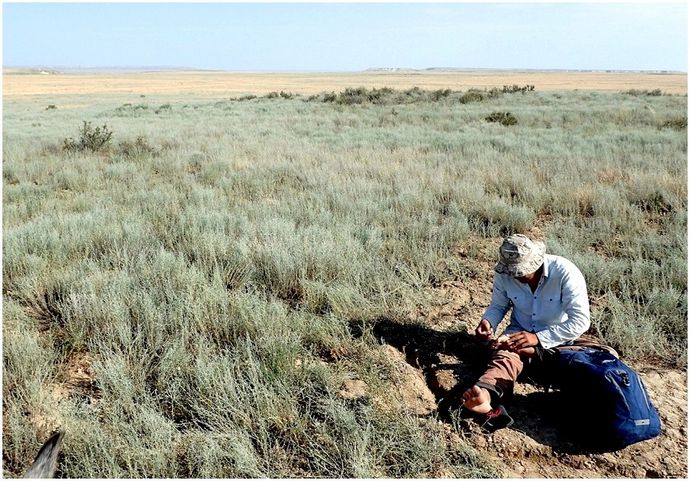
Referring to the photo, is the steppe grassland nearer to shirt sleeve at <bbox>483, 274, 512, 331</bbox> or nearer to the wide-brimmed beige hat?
shirt sleeve at <bbox>483, 274, 512, 331</bbox>

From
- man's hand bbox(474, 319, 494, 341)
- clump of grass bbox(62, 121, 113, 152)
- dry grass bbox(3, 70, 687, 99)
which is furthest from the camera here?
dry grass bbox(3, 70, 687, 99)

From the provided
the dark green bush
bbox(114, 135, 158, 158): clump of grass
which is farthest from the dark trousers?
the dark green bush

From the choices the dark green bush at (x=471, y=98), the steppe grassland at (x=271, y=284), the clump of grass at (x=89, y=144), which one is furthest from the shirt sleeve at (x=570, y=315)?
the dark green bush at (x=471, y=98)

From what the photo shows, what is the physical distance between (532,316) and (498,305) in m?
0.26

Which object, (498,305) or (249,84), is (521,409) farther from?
(249,84)

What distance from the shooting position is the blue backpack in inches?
113

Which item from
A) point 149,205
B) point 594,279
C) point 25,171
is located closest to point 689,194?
point 594,279

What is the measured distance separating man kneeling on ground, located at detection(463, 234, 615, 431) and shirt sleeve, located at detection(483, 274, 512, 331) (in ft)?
0.16

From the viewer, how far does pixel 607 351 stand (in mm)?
3330

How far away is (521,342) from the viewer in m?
3.37

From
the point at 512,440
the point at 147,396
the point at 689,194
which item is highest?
the point at 689,194

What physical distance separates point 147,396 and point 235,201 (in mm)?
4862

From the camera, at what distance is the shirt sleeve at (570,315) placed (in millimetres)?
3357

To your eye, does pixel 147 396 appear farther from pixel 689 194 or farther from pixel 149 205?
pixel 689 194
